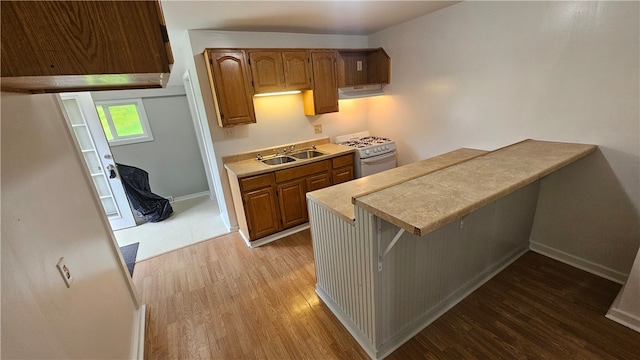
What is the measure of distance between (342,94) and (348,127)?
2.02 feet

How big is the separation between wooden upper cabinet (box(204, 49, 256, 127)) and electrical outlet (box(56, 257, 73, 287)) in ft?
6.17

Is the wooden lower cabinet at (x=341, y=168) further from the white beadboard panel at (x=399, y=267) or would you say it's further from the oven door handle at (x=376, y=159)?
the white beadboard panel at (x=399, y=267)

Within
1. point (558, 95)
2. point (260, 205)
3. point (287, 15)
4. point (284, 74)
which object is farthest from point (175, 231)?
point (558, 95)

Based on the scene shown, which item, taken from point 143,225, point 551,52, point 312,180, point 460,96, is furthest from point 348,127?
point 143,225

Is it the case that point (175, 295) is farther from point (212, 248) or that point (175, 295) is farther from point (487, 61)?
point (487, 61)

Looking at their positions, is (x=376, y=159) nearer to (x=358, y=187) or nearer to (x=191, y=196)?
(x=358, y=187)

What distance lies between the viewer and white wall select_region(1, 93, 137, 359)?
0.79 metres

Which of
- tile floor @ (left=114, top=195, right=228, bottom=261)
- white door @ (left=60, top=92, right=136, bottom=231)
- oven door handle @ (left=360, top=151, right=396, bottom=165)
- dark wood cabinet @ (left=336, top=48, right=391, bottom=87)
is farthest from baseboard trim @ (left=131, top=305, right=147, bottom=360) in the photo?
dark wood cabinet @ (left=336, top=48, right=391, bottom=87)

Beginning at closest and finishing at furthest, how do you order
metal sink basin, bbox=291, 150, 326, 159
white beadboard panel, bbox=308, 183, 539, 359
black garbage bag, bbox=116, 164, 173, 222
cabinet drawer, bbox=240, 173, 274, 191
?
white beadboard panel, bbox=308, 183, 539, 359 < cabinet drawer, bbox=240, 173, 274, 191 < metal sink basin, bbox=291, 150, 326, 159 < black garbage bag, bbox=116, 164, 173, 222

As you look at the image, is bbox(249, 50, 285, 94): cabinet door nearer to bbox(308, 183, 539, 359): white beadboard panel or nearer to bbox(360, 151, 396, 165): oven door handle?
bbox(360, 151, 396, 165): oven door handle

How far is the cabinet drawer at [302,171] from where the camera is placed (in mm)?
2861

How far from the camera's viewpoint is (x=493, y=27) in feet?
7.38

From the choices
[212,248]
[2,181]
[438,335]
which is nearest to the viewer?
[2,181]

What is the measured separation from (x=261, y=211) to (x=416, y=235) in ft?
→ 6.90
